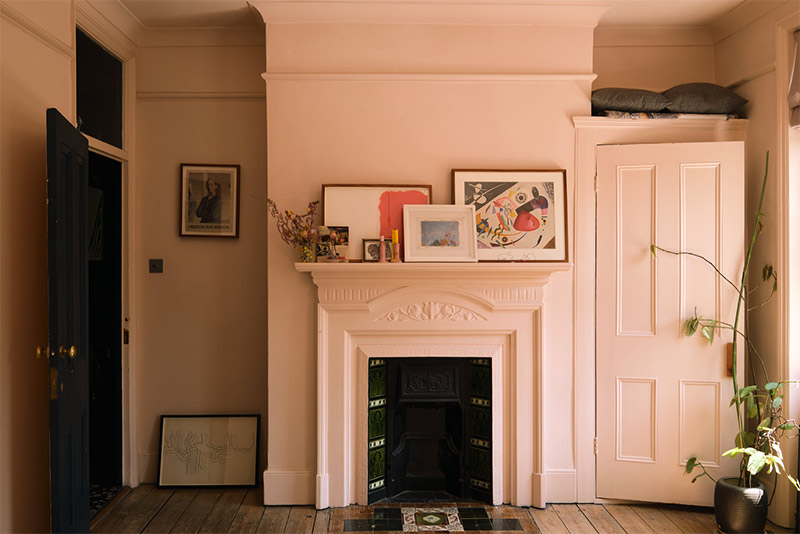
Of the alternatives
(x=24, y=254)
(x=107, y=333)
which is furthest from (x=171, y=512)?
(x=24, y=254)

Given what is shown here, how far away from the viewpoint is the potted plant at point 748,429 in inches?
115

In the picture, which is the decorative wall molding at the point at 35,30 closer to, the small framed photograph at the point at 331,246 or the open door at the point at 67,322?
the open door at the point at 67,322

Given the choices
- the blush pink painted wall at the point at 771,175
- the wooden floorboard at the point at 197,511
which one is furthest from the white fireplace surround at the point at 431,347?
the blush pink painted wall at the point at 771,175

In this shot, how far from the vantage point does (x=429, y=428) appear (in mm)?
3510

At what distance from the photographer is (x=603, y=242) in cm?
338

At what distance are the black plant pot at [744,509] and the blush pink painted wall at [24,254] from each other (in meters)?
3.32

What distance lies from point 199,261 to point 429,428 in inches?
72.0

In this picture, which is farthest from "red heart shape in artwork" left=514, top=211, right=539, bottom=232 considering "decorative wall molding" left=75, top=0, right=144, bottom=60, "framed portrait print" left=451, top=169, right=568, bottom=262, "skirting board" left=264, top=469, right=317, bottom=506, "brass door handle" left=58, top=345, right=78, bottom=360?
"decorative wall molding" left=75, top=0, right=144, bottom=60

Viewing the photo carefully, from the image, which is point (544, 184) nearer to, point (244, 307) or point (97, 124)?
point (244, 307)

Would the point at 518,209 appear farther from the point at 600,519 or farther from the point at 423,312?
the point at 600,519

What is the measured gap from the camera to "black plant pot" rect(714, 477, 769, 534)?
292 centimetres

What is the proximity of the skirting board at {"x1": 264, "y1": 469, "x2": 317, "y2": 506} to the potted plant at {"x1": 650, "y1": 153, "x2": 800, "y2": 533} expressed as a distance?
7.03ft

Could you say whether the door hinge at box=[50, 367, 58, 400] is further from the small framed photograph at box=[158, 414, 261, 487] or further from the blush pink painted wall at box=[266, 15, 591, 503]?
the small framed photograph at box=[158, 414, 261, 487]

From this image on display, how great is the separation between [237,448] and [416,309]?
151 centimetres
